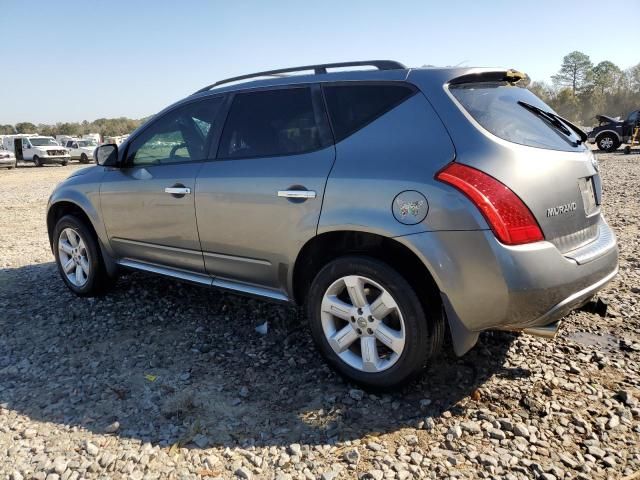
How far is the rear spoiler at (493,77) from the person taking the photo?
2.74 meters

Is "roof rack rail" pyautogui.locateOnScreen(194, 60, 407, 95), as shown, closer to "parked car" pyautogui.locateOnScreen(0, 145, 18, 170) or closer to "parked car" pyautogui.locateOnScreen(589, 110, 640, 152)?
"parked car" pyautogui.locateOnScreen(589, 110, 640, 152)

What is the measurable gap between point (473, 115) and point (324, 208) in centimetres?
93

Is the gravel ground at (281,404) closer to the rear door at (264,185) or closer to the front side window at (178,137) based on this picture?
the rear door at (264,185)

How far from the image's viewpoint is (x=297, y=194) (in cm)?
294

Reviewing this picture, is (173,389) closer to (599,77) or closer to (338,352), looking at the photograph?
(338,352)

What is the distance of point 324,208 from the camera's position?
2.83m

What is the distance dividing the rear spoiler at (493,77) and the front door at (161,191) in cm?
176

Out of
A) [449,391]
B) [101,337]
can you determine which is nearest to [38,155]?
[101,337]

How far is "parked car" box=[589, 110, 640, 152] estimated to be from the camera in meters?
22.2

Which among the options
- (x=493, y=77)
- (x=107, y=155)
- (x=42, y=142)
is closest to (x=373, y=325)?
(x=493, y=77)

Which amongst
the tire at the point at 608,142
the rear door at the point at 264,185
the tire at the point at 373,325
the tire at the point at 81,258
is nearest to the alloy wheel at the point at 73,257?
the tire at the point at 81,258

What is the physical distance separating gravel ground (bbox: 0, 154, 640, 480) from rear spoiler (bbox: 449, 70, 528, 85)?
1.71m

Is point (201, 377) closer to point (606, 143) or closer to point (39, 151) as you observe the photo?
point (606, 143)

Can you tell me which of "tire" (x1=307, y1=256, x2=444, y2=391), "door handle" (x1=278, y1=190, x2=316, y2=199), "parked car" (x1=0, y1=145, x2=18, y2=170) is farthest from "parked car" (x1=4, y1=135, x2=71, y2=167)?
"tire" (x1=307, y1=256, x2=444, y2=391)
